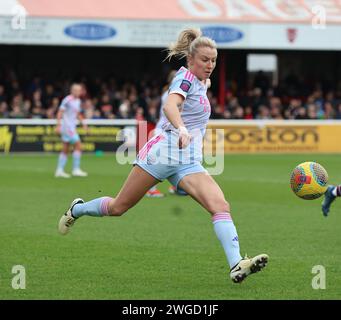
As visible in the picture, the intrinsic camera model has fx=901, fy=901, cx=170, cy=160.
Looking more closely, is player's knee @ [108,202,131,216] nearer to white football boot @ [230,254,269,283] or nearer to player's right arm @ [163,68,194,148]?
player's right arm @ [163,68,194,148]

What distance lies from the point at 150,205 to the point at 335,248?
4.99 metres

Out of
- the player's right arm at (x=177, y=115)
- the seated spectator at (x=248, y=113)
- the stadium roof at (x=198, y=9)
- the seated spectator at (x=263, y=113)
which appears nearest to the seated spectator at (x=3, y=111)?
the stadium roof at (x=198, y=9)

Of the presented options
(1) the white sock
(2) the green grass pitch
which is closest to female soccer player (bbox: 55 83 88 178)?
(2) the green grass pitch

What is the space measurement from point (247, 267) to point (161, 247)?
267 centimetres

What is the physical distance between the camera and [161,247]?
9.96 meters

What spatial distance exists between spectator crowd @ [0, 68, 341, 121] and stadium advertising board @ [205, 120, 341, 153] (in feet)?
2.47

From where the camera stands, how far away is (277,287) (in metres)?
7.68

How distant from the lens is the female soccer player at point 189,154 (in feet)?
25.3

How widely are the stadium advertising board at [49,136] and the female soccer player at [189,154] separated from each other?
19.3m

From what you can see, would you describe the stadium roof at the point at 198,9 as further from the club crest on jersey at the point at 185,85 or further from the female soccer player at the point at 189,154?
the club crest on jersey at the point at 185,85

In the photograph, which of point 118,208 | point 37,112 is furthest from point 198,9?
point 118,208
